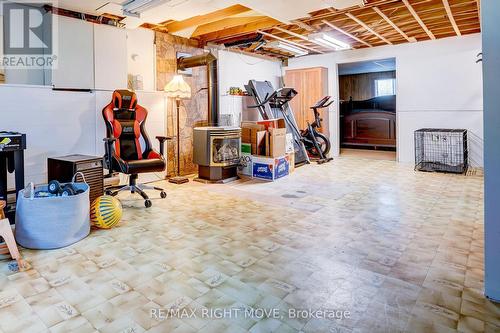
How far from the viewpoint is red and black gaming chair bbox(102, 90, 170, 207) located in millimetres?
3922

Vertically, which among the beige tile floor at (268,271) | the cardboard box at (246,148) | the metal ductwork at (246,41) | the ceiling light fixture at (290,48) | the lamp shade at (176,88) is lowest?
the beige tile floor at (268,271)

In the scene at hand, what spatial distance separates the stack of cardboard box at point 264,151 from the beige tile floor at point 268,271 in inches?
59.0

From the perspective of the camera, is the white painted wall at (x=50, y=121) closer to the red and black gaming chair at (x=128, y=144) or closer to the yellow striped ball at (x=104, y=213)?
the red and black gaming chair at (x=128, y=144)

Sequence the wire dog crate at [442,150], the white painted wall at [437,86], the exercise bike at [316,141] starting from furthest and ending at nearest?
1. the exercise bike at [316,141]
2. the white painted wall at [437,86]
3. the wire dog crate at [442,150]

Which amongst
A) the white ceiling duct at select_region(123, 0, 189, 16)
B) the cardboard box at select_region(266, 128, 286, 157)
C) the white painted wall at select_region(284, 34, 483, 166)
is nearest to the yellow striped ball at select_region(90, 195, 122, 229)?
the white ceiling duct at select_region(123, 0, 189, 16)

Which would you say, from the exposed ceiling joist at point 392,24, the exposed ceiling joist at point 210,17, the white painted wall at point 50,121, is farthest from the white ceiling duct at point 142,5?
the exposed ceiling joist at point 392,24

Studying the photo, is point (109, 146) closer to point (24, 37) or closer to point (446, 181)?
point (24, 37)

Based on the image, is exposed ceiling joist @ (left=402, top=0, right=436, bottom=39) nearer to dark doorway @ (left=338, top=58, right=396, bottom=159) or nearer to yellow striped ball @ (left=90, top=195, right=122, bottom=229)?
dark doorway @ (left=338, top=58, right=396, bottom=159)

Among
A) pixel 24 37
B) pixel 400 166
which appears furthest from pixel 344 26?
pixel 24 37

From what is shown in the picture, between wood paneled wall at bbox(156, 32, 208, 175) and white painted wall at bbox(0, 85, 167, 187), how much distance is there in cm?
120

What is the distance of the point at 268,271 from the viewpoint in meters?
2.31

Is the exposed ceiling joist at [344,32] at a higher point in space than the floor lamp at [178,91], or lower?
higher

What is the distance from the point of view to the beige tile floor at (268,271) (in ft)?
5.73

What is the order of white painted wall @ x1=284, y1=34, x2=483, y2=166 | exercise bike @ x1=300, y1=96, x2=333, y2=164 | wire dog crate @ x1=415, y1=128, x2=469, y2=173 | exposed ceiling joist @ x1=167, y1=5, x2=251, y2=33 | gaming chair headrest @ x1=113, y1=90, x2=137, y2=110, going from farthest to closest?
exercise bike @ x1=300, y1=96, x2=333, y2=164
white painted wall @ x1=284, y1=34, x2=483, y2=166
wire dog crate @ x1=415, y1=128, x2=469, y2=173
exposed ceiling joist @ x1=167, y1=5, x2=251, y2=33
gaming chair headrest @ x1=113, y1=90, x2=137, y2=110
